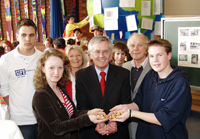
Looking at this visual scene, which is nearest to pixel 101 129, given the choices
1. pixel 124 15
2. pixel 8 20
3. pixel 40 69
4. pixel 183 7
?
pixel 40 69

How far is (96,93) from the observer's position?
1812 mm

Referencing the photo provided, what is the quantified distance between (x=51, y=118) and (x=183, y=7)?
4.10m

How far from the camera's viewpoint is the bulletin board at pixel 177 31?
2.45m

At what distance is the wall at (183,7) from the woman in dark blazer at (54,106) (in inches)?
143

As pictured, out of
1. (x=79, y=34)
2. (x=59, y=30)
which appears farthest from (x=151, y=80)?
(x=59, y=30)

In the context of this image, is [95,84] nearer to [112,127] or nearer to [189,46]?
[112,127]

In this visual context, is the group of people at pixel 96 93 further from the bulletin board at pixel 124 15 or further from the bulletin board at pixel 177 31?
the bulletin board at pixel 124 15

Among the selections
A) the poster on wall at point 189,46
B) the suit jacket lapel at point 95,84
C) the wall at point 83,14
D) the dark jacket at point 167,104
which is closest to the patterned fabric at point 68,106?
the suit jacket lapel at point 95,84

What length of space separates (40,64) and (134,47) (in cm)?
107

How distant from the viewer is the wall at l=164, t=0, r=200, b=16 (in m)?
4.22

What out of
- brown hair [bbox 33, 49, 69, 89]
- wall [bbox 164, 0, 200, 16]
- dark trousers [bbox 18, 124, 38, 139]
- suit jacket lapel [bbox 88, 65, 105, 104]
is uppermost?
wall [bbox 164, 0, 200, 16]

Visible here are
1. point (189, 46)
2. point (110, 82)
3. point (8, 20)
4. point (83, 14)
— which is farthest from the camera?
point (8, 20)

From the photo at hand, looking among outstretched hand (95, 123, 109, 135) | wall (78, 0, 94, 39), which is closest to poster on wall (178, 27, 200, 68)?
outstretched hand (95, 123, 109, 135)

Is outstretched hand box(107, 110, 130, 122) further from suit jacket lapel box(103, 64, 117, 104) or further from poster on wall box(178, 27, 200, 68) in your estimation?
poster on wall box(178, 27, 200, 68)
